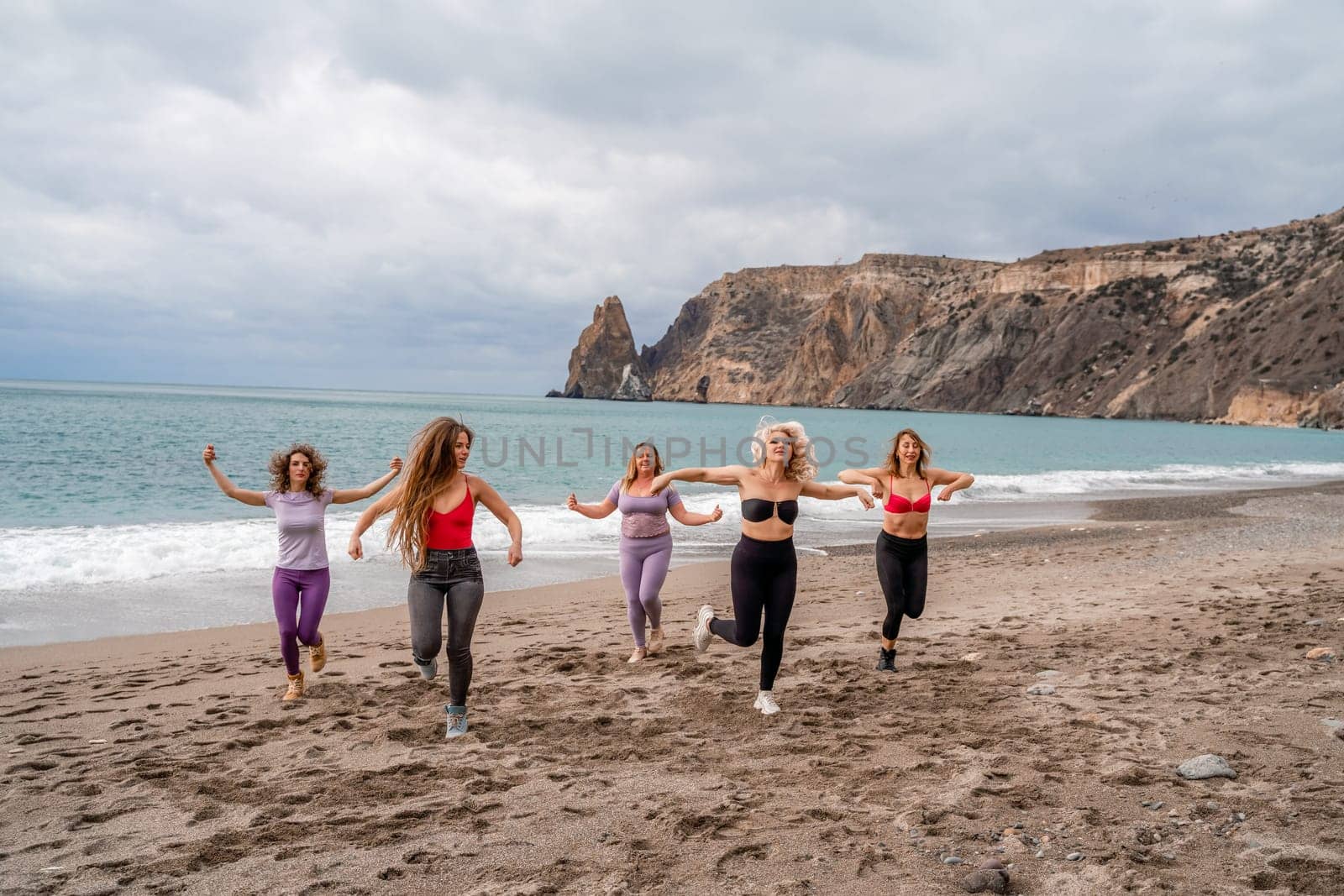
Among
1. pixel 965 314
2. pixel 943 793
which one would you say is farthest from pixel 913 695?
pixel 965 314

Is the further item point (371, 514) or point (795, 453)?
point (795, 453)

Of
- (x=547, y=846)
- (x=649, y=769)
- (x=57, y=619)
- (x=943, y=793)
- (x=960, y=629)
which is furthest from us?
(x=57, y=619)

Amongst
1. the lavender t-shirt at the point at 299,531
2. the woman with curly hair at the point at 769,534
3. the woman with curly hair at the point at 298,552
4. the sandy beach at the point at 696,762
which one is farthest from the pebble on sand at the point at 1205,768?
the lavender t-shirt at the point at 299,531

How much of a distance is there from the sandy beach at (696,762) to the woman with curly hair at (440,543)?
0.53 metres

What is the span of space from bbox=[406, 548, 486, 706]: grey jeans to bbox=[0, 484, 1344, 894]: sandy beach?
487 millimetres

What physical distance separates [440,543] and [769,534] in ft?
6.04

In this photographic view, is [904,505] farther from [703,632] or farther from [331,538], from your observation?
[331,538]

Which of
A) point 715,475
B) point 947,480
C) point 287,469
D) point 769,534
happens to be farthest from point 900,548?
point 287,469

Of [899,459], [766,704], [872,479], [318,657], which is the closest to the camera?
[766,704]

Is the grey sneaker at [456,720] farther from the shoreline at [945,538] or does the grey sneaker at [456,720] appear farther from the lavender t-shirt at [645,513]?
the shoreline at [945,538]

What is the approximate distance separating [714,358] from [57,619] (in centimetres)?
16704

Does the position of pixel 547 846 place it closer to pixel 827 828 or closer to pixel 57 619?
pixel 827 828

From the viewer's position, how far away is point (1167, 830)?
11.6 feet

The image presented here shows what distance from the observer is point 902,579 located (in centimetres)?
629
